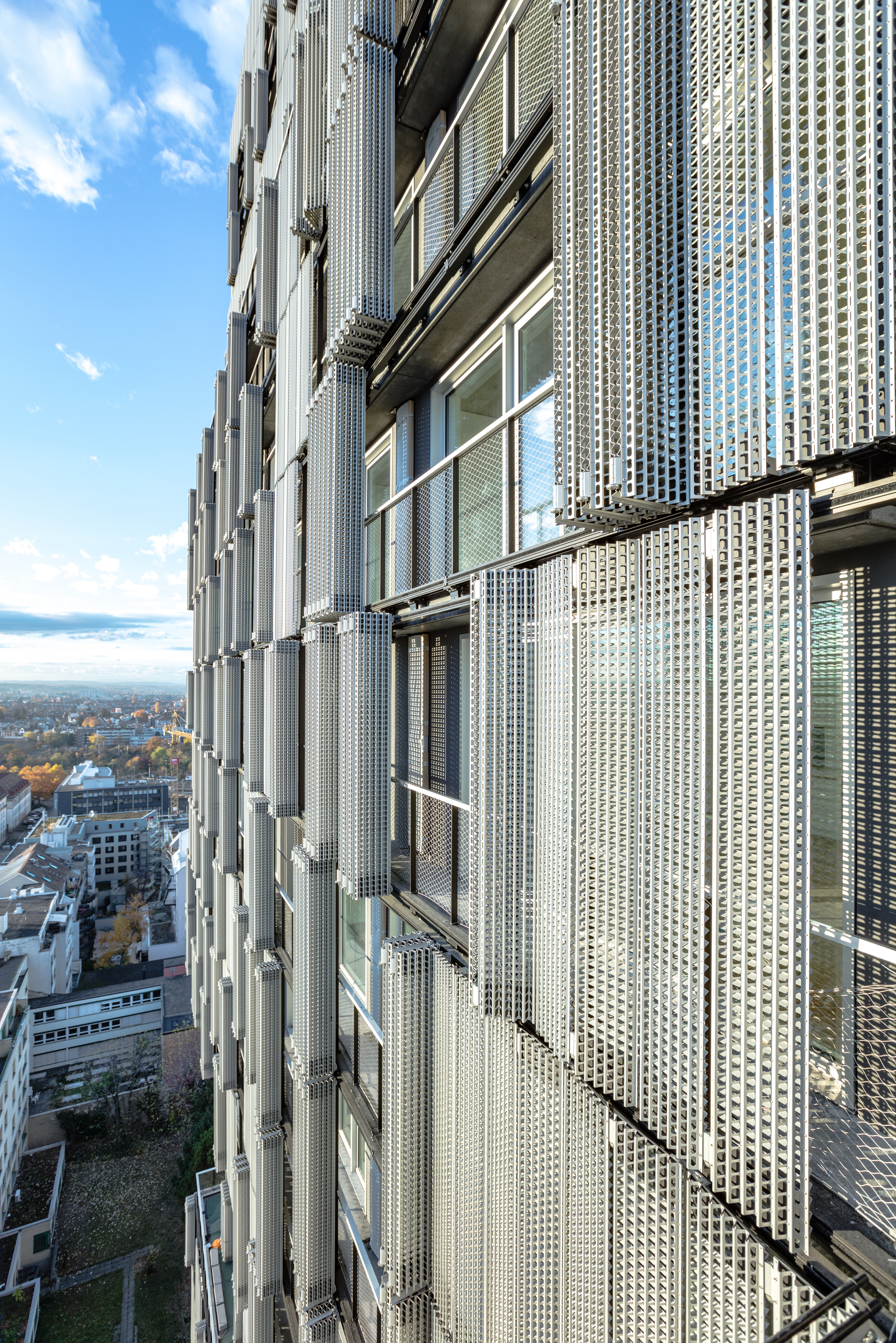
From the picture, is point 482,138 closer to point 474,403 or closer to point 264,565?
point 474,403

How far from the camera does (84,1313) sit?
20109mm

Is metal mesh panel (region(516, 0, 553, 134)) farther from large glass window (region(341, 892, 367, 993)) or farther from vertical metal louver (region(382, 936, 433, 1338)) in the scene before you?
large glass window (region(341, 892, 367, 993))

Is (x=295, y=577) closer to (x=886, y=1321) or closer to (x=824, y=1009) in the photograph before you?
(x=824, y=1009)

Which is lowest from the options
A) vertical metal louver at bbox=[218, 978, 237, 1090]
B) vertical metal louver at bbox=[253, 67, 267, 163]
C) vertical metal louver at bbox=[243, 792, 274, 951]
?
vertical metal louver at bbox=[218, 978, 237, 1090]

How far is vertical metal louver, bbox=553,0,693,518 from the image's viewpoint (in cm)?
245

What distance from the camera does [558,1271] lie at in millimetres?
3072

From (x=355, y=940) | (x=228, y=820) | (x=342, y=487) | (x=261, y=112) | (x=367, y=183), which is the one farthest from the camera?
(x=228, y=820)

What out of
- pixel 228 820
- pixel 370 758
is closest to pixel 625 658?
pixel 370 758

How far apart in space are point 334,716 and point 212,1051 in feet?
73.9

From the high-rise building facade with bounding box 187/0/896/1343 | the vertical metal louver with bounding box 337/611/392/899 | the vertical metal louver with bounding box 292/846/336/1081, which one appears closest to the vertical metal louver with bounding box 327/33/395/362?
the high-rise building facade with bounding box 187/0/896/1343

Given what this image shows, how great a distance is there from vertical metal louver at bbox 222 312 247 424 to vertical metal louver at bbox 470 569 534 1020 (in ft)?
53.0

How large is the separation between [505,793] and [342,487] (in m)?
4.46

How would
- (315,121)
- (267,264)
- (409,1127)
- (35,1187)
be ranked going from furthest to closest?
1. (35,1187)
2. (267,264)
3. (315,121)
4. (409,1127)

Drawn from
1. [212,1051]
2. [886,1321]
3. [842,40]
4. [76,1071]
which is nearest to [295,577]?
[842,40]
